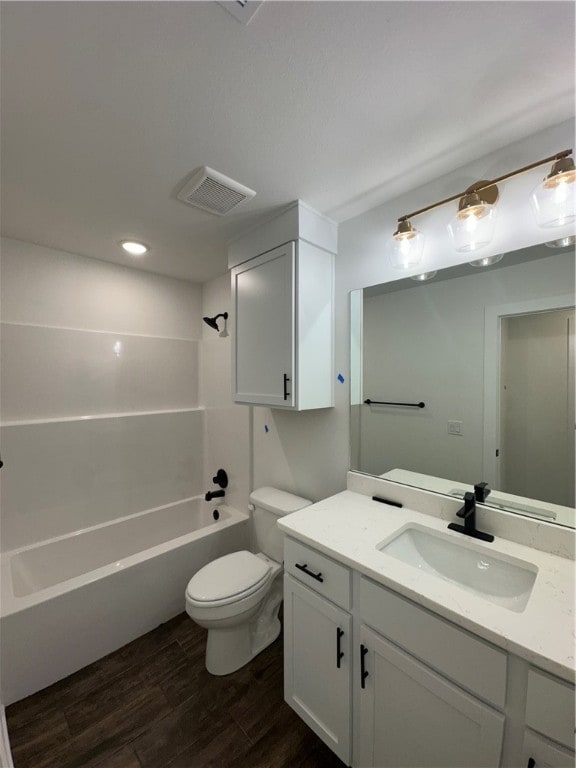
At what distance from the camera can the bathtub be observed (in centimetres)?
149

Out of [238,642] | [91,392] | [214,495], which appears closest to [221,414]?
[214,495]

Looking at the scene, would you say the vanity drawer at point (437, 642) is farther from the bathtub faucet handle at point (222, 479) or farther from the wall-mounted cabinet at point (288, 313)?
the bathtub faucet handle at point (222, 479)

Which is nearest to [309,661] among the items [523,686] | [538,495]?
[523,686]

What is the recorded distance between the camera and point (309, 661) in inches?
48.1

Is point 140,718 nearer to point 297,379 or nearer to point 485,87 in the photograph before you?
point 297,379

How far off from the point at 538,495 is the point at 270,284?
1502mm

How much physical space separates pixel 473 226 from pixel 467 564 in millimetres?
1301

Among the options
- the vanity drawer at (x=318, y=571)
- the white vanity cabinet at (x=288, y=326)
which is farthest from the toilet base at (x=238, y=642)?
the white vanity cabinet at (x=288, y=326)

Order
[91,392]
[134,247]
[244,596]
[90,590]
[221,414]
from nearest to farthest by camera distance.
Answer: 1. [244,596]
2. [90,590]
3. [134,247]
4. [91,392]
5. [221,414]

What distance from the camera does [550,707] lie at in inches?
26.6

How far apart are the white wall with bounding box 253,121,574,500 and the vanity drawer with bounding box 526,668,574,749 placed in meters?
1.07

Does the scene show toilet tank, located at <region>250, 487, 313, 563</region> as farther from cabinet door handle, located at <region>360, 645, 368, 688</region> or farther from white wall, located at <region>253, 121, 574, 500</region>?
cabinet door handle, located at <region>360, 645, 368, 688</region>

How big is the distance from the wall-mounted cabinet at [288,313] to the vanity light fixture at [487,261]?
0.71 meters

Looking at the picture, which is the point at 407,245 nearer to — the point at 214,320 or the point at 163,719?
the point at 214,320
